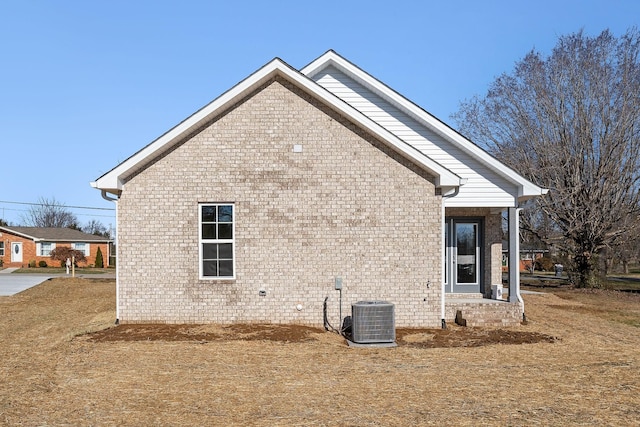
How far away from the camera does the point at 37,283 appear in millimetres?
27234

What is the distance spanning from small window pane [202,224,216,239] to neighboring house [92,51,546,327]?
0.02 m

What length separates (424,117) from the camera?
13906 millimetres

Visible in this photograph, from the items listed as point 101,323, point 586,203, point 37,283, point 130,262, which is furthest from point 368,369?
point 37,283

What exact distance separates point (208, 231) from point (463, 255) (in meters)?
7.39

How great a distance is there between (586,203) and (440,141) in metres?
15.1

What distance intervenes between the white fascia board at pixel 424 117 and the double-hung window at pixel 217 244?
4.96 m

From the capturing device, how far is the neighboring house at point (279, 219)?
1167 centimetres

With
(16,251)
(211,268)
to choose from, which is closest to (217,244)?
(211,268)

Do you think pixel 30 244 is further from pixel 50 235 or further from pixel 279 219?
pixel 279 219

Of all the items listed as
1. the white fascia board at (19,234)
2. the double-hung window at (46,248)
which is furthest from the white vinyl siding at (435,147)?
the double-hung window at (46,248)

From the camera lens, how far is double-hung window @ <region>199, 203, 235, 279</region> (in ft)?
38.7

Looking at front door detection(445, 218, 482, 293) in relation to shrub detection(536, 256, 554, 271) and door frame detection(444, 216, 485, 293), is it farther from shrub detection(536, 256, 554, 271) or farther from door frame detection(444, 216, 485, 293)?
shrub detection(536, 256, 554, 271)

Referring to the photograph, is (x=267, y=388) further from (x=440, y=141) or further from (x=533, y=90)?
(x=533, y=90)

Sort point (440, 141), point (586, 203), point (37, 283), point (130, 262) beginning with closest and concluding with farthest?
point (130, 262)
point (440, 141)
point (586, 203)
point (37, 283)
